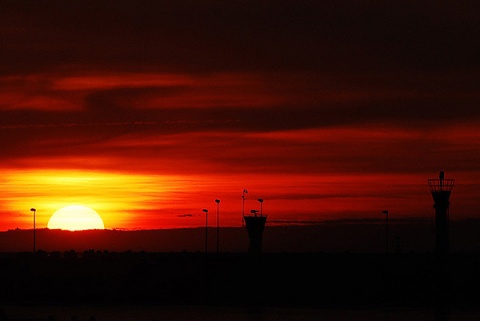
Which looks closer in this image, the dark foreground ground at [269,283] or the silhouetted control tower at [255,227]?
the dark foreground ground at [269,283]

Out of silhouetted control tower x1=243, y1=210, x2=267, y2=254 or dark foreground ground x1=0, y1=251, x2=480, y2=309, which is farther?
silhouetted control tower x1=243, y1=210, x2=267, y2=254

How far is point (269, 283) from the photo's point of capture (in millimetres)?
101875

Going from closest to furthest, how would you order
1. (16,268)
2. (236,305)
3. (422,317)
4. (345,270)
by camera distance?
(422,317), (236,305), (345,270), (16,268)

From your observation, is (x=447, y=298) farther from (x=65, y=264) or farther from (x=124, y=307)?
(x=65, y=264)

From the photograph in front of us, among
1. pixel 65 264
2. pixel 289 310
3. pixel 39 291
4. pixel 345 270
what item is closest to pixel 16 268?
pixel 65 264

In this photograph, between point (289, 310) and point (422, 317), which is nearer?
point (422, 317)

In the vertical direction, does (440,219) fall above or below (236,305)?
above

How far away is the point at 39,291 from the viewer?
10412 cm

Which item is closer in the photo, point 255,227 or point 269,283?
point 269,283

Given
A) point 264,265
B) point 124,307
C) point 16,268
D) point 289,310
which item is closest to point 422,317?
point 289,310

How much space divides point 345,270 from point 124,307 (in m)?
26.1

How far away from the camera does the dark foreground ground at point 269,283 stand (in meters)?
94.6

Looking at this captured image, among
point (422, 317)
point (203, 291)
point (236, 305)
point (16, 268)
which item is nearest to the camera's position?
point (422, 317)

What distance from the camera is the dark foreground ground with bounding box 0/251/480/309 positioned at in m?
94.6
